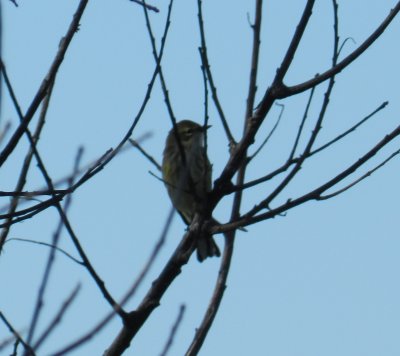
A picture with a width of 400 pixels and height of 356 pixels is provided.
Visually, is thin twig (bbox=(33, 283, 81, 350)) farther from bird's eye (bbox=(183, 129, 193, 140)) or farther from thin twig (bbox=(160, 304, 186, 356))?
bird's eye (bbox=(183, 129, 193, 140))

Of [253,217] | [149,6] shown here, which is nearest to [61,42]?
[149,6]

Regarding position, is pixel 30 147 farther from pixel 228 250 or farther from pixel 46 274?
pixel 228 250

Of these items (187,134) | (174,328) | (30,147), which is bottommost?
(174,328)

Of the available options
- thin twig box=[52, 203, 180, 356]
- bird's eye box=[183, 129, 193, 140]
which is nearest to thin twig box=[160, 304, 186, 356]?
thin twig box=[52, 203, 180, 356]

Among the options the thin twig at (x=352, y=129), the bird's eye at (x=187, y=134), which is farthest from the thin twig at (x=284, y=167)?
the bird's eye at (x=187, y=134)

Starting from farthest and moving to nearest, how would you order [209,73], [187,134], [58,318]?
1. [187,134]
2. [209,73]
3. [58,318]

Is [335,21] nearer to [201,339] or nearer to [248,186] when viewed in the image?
[248,186]

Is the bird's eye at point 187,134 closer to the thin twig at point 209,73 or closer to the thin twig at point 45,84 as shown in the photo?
the thin twig at point 209,73

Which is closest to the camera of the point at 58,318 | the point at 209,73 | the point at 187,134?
the point at 58,318

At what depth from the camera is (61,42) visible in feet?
10.7

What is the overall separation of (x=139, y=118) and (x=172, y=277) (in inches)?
21.9

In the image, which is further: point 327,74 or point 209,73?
point 209,73

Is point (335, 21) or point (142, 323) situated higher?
point (335, 21)

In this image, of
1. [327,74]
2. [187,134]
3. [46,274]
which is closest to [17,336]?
[46,274]
